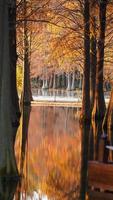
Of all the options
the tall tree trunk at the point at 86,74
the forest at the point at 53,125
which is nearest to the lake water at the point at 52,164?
the forest at the point at 53,125

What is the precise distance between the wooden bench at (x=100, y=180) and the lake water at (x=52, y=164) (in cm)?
36

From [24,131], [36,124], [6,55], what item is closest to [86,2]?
[36,124]

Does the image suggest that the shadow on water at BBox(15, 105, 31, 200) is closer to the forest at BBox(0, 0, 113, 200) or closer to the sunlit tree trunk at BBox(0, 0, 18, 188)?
the forest at BBox(0, 0, 113, 200)

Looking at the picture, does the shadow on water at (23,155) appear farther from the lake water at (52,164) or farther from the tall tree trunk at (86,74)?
the tall tree trunk at (86,74)

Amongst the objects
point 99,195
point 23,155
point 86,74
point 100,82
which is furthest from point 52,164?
point 100,82

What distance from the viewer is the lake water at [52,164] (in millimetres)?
12648

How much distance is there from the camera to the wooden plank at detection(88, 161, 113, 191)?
1252 centimetres

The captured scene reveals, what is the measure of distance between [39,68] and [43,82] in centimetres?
995

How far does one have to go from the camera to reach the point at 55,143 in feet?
73.2

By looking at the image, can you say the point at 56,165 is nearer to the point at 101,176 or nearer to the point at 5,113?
→ the point at 5,113

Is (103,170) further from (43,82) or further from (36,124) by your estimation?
(43,82)

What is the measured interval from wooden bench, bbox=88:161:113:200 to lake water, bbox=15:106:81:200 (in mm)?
362

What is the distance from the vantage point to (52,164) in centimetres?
1670

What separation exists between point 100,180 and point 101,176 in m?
0.09
